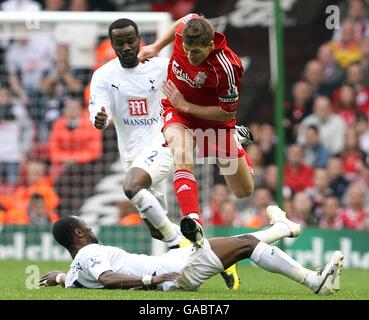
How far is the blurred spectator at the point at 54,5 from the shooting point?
1791 cm

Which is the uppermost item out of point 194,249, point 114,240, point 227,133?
point 227,133

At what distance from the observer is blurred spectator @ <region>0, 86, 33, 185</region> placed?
53.4 ft

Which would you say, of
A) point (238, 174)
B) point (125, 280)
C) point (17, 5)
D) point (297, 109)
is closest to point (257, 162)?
point (297, 109)

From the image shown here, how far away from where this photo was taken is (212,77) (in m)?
9.22

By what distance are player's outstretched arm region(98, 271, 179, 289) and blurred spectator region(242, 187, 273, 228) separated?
6821mm

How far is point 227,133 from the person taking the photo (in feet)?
32.2

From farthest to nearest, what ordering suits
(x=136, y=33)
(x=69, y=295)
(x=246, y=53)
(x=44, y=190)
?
1. (x=246, y=53)
2. (x=44, y=190)
3. (x=136, y=33)
4. (x=69, y=295)

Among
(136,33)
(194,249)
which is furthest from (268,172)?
(194,249)

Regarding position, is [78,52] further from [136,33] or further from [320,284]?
[320,284]

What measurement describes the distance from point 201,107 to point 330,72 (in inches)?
303

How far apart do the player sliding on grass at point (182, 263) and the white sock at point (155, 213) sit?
3.50ft

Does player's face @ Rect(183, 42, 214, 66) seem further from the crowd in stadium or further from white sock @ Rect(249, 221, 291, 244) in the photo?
the crowd in stadium

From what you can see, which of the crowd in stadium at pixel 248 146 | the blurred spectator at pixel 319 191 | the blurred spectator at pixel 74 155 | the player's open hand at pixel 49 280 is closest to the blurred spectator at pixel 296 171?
the crowd in stadium at pixel 248 146

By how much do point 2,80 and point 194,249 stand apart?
8954mm
